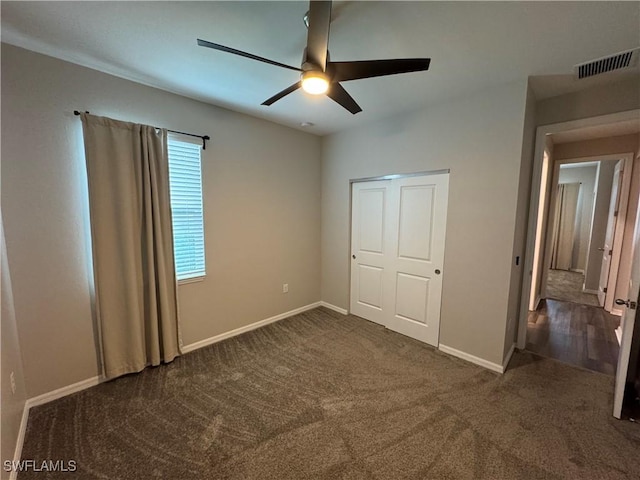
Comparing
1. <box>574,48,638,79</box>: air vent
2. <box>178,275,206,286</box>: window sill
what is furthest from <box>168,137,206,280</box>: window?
<box>574,48,638,79</box>: air vent

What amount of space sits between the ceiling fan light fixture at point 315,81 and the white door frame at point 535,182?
2.44 m

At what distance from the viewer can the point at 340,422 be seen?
191cm

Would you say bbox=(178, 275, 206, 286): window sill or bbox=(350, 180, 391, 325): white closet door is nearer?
bbox=(178, 275, 206, 286): window sill

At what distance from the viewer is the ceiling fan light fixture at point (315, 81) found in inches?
59.2

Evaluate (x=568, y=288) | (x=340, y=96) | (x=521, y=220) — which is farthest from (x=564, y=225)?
(x=340, y=96)

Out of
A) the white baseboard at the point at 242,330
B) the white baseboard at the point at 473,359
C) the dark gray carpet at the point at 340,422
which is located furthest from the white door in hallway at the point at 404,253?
the white baseboard at the point at 242,330

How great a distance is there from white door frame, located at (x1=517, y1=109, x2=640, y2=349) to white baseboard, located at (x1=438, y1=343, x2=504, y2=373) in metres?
0.69

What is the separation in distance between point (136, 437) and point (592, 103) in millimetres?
4589

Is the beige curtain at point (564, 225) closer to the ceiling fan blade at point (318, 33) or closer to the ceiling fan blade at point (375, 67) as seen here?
the ceiling fan blade at point (375, 67)

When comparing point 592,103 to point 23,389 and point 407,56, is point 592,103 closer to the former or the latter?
point 407,56

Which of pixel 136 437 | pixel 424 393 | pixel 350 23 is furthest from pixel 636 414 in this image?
pixel 136 437

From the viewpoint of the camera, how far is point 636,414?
2.01 metres

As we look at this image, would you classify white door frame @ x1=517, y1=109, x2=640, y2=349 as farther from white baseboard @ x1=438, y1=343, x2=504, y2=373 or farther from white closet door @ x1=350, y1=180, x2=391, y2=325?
white closet door @ x1=350, y1=180, x2=391, y2=325

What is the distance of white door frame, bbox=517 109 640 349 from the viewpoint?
2352 mm
